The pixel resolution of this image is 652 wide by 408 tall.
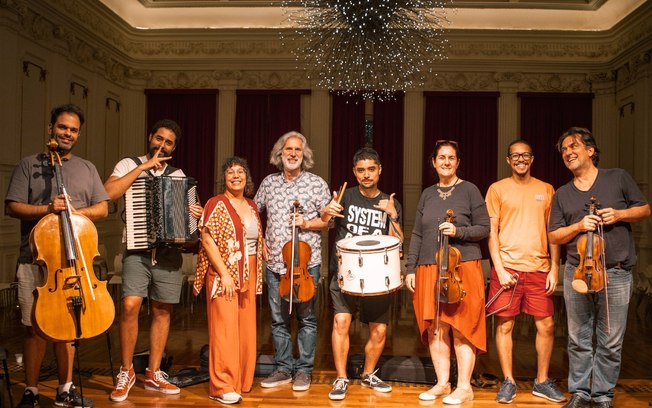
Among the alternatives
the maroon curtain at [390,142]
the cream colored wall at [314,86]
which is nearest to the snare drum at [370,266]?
the cream colored wall at [314,86]

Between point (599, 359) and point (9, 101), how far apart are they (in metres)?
6.48

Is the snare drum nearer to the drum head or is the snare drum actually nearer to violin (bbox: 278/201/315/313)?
the drum head

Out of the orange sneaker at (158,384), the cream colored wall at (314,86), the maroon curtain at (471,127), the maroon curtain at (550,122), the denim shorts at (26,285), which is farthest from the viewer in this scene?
the maroon curtain at (471,127)

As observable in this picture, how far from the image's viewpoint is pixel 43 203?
3172mm

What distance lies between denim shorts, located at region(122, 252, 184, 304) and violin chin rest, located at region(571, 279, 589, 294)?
240cm

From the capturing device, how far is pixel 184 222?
11.5 feet

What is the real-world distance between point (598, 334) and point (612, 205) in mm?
772

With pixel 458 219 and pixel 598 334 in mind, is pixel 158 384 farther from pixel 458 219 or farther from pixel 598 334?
pixel 598 334

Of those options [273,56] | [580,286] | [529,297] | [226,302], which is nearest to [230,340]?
[226,302]

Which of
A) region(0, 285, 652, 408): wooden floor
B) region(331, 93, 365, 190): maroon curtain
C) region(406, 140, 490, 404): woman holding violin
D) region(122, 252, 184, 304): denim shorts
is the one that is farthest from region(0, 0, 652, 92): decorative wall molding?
region(406, 140, 490, 404): woman holding violin

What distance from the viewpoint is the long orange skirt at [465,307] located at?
11.3ft

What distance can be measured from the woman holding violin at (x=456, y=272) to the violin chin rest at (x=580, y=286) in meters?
0.55

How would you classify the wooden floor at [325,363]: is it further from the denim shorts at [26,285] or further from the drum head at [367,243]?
the drum head at [367,243]

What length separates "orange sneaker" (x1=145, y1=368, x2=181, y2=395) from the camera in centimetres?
365
